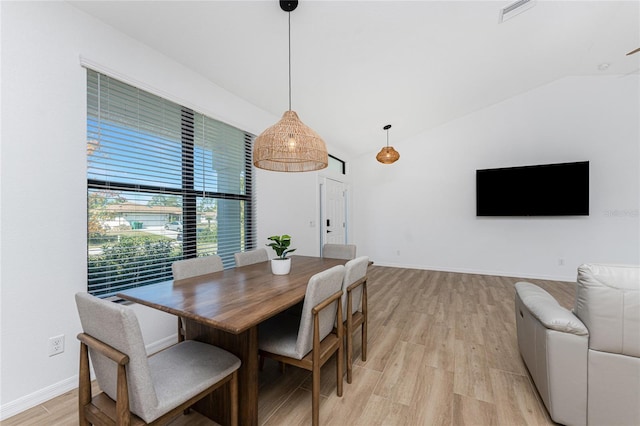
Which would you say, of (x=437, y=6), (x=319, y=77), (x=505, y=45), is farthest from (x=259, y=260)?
(x=505, y=45)

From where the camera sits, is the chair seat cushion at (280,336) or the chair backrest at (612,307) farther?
the chair seat cushion at (280,336)

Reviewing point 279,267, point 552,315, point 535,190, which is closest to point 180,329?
point 279,267

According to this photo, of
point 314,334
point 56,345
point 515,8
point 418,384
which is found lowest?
point 418,384

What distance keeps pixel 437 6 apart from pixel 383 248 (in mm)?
4692

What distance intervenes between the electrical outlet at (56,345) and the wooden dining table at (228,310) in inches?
29.8

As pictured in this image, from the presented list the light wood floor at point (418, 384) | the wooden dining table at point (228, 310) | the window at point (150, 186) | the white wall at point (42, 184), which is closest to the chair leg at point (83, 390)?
the wooden dining table at point (228, 310)

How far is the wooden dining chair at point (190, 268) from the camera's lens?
1871 mm

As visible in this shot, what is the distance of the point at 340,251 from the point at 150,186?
1.99 m

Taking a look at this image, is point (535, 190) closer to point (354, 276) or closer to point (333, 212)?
point (333, 212)

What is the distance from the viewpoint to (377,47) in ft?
8.99

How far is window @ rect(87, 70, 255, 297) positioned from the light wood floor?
1000 millimetres

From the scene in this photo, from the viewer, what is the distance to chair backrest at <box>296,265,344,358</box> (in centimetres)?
140

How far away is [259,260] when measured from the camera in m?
2.74

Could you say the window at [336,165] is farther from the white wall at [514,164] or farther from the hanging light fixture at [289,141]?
the hanging light fixture at [289,141]
